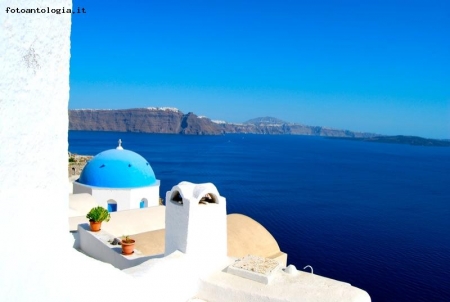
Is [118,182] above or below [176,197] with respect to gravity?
below

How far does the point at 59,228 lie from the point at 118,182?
1523 cm

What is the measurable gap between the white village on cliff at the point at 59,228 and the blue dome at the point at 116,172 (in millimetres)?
11905

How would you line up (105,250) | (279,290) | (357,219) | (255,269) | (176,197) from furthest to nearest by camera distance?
(357,219), (105,250), (176,197), (255,269), (279,290)

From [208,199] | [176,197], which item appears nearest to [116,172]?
[176,197]

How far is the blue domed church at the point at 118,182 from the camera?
1933 centimetres

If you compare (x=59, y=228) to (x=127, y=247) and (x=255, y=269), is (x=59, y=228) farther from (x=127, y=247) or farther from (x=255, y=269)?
(x=127, y=247)

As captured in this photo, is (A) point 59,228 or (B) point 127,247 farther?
(B) point 127,247

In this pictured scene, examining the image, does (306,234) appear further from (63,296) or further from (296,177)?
(296,177)

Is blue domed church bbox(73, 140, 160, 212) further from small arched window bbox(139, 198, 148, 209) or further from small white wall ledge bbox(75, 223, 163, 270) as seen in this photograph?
small white wall ledge bbox(75, 223, 163, 270)

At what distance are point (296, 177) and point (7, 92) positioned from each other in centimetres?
6186

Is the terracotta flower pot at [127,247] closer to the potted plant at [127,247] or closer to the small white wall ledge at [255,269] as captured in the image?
the potted plant at [127,247]

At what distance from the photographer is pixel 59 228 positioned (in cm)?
460

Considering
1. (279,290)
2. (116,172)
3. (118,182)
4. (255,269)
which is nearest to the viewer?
(279,290)

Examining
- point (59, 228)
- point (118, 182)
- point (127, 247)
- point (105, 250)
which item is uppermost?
point (59, 228)
